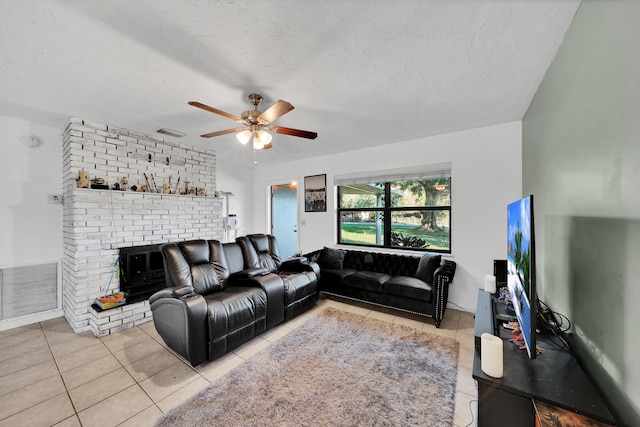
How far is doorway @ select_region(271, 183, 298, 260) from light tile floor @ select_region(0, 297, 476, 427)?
2.79m

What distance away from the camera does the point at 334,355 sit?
2.30 metres

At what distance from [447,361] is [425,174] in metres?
2.49

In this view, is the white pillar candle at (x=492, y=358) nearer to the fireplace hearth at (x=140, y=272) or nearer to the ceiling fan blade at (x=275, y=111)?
the ceiling fan blade at (x=275, y=111)

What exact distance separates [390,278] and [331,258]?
42.4 inches

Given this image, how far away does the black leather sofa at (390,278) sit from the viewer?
2.94 metres

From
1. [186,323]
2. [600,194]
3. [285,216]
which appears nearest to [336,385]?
[186,323]

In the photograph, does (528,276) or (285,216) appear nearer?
(528,276)

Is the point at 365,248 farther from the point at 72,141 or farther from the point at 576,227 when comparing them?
the point at 72,141

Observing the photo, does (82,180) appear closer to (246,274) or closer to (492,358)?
(246,274)

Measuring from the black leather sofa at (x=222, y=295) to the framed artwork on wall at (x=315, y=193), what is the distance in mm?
1548

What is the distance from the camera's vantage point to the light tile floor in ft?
5.43

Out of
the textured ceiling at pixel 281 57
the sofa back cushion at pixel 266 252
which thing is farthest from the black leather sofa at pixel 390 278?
the textured ceiling at pixel 281 57

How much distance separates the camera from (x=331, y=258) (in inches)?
163

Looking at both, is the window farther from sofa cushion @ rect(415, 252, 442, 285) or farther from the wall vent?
the wall vent
